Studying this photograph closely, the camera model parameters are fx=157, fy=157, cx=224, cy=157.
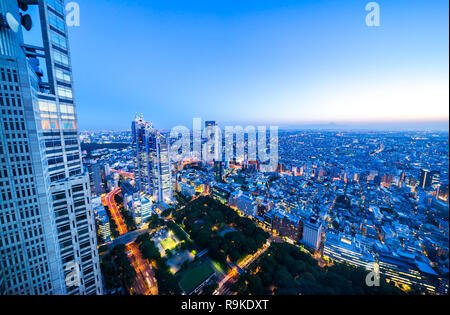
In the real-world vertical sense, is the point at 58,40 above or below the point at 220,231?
above

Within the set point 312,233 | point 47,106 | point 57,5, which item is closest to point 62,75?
point 47,106

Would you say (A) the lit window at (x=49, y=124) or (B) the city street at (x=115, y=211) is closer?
(A) the lit window at (x=49, y=124)

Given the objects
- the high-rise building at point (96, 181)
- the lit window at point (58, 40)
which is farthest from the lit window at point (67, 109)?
the high-rise building at point (96, 181)

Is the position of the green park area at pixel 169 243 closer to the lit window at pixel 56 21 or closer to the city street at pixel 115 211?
the city street at pixel 115 211

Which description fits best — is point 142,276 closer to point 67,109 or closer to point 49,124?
point 49,124

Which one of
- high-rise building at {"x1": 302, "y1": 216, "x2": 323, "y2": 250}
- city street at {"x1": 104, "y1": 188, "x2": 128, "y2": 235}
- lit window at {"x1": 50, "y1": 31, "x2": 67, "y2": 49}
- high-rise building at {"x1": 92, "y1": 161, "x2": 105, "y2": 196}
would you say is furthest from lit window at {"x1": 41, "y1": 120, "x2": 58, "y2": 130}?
high-rise building at {"x1": 92, "y1": 161, "x2": 105, "y2": 196}

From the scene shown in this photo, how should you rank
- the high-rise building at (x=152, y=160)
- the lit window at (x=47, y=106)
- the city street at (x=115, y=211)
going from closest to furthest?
the lit window at (x=47, y=106) < the city street at (x=115, y=211) < the high-rise building at (x=152, y=160)

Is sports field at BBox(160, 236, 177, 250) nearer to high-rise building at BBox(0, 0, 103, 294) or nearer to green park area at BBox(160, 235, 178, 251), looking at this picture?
green park area at BBox(160, 235, 178, 251)
